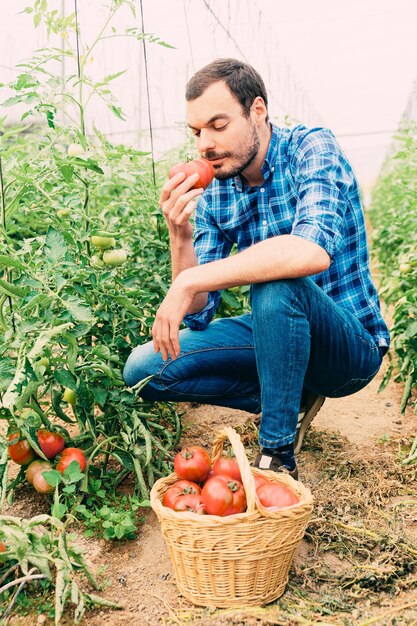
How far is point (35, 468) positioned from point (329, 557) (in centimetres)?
83

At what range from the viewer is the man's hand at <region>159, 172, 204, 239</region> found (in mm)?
1840

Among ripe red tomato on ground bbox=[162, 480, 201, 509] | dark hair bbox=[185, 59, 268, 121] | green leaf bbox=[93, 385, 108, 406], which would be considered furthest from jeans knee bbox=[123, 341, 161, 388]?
dark hair bbox=[185, 59, 268, 121]

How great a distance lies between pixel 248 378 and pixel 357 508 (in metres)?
0.54

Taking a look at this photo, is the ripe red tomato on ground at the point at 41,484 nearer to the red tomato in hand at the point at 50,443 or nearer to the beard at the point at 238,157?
the red tomato in hand at the point at 50,443

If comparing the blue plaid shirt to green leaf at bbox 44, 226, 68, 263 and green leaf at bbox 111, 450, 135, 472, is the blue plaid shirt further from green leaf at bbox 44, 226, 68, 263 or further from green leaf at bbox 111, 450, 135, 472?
green leaf at bbox 44, 226, 68, 263

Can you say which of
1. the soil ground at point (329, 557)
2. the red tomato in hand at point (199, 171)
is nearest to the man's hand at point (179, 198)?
the red tomato in hand at point (199, 171)

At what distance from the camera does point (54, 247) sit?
1695 millimetres

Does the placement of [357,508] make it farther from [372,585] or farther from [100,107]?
[100,107]

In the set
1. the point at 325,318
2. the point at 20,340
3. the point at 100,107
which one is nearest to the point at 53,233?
the point at 20,340

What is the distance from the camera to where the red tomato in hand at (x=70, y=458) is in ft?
6.08

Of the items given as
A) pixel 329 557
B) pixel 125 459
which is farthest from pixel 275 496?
pixel 125 459

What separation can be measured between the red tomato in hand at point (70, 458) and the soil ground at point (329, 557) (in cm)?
17

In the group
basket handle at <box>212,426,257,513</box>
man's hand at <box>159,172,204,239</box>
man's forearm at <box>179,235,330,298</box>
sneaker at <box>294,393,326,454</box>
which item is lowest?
sneaker at <box>294,393,326,454</box>

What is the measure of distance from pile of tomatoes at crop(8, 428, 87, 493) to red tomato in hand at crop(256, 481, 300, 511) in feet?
1.98
